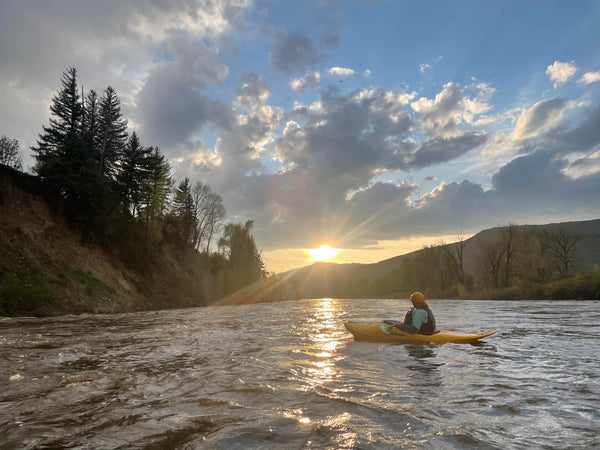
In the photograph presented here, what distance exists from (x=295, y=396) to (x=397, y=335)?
706 centimetres

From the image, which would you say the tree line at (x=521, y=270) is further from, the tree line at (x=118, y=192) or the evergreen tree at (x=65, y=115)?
the evergreen tree at (x=65, y=115)

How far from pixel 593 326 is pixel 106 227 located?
3159 cm

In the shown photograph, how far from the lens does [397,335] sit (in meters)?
11.6

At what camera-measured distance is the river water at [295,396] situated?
3.73m

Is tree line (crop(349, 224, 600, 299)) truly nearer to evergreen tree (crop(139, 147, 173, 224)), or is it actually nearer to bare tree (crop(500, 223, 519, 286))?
bare tree (crop(500, 223, 519, 286))

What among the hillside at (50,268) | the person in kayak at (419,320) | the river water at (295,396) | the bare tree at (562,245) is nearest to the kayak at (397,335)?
the person in kayak at (419,320)

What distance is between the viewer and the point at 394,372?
732cm

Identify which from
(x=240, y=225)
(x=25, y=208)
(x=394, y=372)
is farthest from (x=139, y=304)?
(x=240, y=225)

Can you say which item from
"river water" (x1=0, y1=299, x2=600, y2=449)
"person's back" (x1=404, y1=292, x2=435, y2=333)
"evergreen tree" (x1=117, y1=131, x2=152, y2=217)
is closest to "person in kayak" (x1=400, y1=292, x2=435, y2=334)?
"person's back" (x1=404, y1=292, x2=435, y2=333)

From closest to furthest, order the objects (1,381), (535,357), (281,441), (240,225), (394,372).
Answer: (281,441) < (1,381) < (394,372) < (535,357) < (240,225)

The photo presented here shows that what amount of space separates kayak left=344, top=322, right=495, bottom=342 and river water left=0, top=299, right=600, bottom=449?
2.31ft

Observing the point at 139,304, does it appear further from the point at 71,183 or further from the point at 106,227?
the point at 71,183

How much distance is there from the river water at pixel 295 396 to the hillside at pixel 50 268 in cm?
1092

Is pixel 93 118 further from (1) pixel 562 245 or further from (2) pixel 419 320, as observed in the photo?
(1) pixel 562 245
